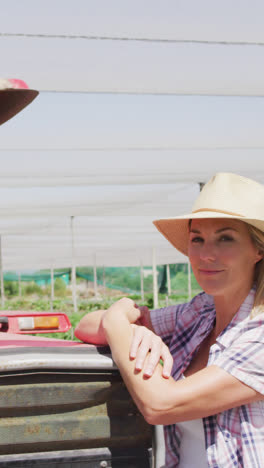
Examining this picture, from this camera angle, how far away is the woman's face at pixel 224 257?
1.38m

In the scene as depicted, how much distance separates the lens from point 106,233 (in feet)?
43.7

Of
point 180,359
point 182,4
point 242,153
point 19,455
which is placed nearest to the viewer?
point 19,455

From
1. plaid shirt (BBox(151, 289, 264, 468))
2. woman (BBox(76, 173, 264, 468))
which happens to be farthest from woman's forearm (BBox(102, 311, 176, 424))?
plaid shirt (BBox(151, 289, 264, 468))

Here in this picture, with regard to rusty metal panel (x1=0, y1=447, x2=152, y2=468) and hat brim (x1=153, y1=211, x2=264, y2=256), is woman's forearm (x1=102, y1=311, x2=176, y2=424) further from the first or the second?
hat brim (x1=153, y1=211, x2=264, y2=256)

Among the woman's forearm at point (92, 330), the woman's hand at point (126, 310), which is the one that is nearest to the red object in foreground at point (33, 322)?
the woman's forearm at point (92, 330)

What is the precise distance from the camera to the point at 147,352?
1296 millimetres

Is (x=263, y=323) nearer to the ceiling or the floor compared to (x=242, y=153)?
nearer to the floor

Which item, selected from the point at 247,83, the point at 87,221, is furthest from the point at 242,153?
the point at 87,221

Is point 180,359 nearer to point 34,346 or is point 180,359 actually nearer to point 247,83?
point 34,346

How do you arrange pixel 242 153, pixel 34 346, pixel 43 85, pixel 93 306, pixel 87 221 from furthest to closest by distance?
pixel 93 306
pixel 87 221
pixel 242 153
pixel 43 85
pixel 34 346

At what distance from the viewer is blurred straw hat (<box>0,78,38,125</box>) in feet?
3.37

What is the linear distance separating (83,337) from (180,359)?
279mm

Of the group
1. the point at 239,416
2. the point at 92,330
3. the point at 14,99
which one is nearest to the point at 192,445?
the point at 239,416

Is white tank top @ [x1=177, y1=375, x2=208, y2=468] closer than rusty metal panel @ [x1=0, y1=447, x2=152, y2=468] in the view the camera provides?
No
